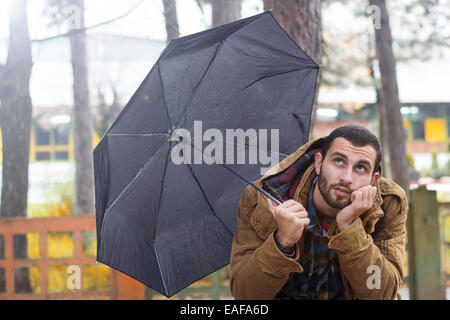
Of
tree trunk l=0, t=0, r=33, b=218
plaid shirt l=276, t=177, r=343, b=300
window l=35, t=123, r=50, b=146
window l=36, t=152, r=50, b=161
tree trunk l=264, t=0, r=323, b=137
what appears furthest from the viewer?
window l=36, t=152, r=50, b=161

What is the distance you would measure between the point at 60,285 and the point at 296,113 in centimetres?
498

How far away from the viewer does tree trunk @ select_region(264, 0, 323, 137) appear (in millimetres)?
5375

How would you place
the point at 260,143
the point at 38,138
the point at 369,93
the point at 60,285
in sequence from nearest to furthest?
the point at 260,143 < the point at 60,285 < the point at 369,93 < the point at 38,138

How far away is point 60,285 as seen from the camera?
7.30 m

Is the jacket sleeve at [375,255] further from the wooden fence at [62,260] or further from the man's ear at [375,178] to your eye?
the wooden fence at [62,260]

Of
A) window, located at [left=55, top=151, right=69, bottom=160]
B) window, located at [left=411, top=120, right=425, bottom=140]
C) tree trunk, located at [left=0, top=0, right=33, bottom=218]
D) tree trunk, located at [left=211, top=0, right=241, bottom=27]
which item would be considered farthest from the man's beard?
window, located at [left=411, top=120, right=425, bottom=140]

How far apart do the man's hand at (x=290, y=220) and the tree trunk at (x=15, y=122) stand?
5.80m

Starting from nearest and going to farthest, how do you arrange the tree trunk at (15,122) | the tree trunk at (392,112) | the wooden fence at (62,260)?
1. the wooden fence at (62,260)
2. the tree trunk at (15,122)
3. the tree trunk at (392,112)

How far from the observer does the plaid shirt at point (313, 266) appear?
113 inches

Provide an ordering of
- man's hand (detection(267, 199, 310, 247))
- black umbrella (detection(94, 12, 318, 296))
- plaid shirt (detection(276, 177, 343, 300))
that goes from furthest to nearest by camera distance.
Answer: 1. black umbrella (detection(94, 12, 318, 296))
2. plaid shirt (detection(276, 177, 343, 300))
3. man's hand (detection(267, 199, 310, 247))

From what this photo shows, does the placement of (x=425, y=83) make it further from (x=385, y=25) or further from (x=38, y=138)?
(x=38, y=138)

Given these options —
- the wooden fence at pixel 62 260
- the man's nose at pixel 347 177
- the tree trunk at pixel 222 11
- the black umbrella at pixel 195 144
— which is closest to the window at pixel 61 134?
→ the tree trunk at pixel 222 11

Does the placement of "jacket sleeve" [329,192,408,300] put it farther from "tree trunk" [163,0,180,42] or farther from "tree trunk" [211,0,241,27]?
"tree trunk" [211,0,241,27]
